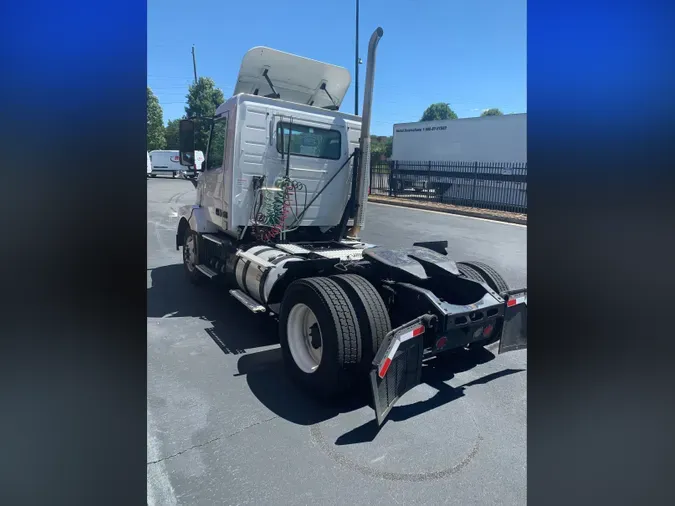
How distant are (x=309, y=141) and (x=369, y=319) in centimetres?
330

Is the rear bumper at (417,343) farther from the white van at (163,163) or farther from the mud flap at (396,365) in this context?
the white van at (163,163)

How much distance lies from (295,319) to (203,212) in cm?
357

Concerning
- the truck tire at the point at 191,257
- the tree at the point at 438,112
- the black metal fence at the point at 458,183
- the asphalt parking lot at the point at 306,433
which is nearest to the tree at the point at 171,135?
the black metal fence at the point at 458,183

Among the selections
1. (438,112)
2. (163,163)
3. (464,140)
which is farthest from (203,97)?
(438,112)

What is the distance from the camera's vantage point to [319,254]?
5.14 metres

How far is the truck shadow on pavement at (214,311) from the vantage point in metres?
4.98

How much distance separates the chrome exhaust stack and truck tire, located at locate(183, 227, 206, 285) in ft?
8.22

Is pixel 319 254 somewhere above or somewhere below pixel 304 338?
above

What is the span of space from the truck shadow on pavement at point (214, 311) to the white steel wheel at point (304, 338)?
2.66ft

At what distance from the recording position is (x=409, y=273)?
13.1 feet

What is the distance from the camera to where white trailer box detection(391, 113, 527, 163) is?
63.1 ft

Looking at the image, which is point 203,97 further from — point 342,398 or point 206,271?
point 342,398
